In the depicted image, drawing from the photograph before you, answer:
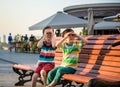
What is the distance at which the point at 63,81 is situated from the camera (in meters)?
7.45

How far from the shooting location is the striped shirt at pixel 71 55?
7.50 m

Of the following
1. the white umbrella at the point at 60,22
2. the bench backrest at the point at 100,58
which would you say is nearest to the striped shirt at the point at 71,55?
the bench backrest at the point at 100,58

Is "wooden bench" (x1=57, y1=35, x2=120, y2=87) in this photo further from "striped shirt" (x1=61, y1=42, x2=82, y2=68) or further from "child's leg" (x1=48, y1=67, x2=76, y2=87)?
"striped shirt" (x1=61, y1=42, x2=82, y2=68)

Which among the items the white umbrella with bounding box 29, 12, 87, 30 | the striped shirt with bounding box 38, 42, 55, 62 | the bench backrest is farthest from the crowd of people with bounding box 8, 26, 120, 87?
the white umbrella with bounding box 29, 12, 87, 30

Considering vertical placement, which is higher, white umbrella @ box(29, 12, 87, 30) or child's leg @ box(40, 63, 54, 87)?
child's leg @ box(40, 63, 54, 87)

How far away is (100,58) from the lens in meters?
7.65

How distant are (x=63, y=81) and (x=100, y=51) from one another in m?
0.90

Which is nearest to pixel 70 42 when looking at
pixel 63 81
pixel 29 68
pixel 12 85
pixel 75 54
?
pixel 75 54

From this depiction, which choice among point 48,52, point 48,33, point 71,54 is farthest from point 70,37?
point 48,52

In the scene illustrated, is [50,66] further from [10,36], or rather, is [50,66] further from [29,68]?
[10,36]

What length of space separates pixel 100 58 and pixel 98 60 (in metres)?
0.06

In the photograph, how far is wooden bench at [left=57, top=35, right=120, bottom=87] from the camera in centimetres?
706

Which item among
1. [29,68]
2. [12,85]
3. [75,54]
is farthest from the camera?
[12,85]

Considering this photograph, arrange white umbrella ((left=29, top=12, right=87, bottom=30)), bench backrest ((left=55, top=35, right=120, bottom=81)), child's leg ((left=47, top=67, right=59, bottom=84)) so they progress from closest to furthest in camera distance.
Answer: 1. bench backrest ((left=55, top=35, right=120, bottom=81))
2. child's leg ((left=47, top=67, right=59, bottom=84))
3. white umbrella ((left=29, top=12, right=87, bottom=30))
